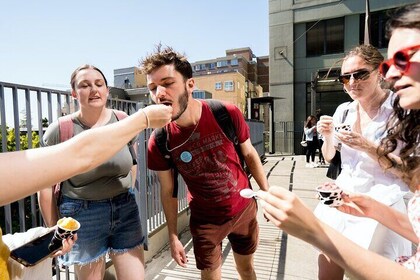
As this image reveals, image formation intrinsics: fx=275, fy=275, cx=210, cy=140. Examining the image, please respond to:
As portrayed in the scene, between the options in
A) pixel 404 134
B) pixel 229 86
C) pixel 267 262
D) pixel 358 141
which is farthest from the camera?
pixel 229 86

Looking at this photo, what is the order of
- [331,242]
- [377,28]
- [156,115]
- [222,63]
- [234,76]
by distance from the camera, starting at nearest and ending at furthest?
[331,242] → [156,115] → [377,28] → [234,76] → [222,63]

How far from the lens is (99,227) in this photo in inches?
93.3

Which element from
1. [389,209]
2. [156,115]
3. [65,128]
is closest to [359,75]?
[389,209]

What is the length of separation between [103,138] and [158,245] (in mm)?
3688

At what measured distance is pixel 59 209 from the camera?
2.39 metres

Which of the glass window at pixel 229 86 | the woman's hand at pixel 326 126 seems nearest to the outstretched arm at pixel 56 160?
the woman's hand at pixel 326 126

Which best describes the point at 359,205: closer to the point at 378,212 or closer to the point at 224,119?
the point at 378,212

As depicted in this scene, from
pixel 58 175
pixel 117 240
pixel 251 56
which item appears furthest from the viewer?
pixel 251 56

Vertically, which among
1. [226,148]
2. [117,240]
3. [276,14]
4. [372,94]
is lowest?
[117,240]

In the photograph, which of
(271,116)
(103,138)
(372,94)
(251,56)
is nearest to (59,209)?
(103,138)

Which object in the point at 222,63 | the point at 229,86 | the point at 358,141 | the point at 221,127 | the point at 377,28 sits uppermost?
the point at 222,63

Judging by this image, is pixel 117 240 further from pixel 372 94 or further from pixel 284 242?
pixel 284 242

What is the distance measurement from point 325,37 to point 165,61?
1846cm

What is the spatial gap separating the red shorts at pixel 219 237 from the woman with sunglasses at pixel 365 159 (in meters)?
0.69
